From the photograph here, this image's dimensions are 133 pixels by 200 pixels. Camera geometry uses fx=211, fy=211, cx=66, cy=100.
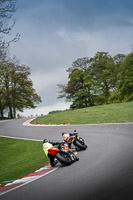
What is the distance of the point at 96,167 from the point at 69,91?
138 feet

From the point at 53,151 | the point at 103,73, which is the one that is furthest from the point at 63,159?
the point at 103,73

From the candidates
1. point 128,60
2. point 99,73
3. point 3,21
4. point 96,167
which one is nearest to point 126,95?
point 128,60

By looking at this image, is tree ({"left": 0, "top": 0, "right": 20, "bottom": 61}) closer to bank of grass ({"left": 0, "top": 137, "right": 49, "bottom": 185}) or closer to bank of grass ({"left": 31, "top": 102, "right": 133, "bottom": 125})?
bank of grass ({"left": 0, "top": 137, "right": 49, "bottom": 185})

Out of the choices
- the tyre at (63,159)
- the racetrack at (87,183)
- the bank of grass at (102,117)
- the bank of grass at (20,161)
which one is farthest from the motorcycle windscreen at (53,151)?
the bank of grass at (102,117)

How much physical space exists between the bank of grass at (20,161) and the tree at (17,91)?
31849 millimetres

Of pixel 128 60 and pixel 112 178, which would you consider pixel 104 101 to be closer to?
pixel 128 60

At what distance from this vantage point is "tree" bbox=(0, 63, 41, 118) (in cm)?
4906

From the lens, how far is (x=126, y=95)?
4169 cm

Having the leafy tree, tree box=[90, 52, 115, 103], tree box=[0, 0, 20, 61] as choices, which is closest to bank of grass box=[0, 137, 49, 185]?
tree box=[0, 0, 20, 61]

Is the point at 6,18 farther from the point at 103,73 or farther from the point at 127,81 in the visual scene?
the point at 103,73

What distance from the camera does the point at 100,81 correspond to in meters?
50.9

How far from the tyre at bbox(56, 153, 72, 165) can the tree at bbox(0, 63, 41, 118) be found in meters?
41.9

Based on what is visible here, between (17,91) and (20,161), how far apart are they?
4108 cm

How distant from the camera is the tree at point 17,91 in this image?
49062mm
